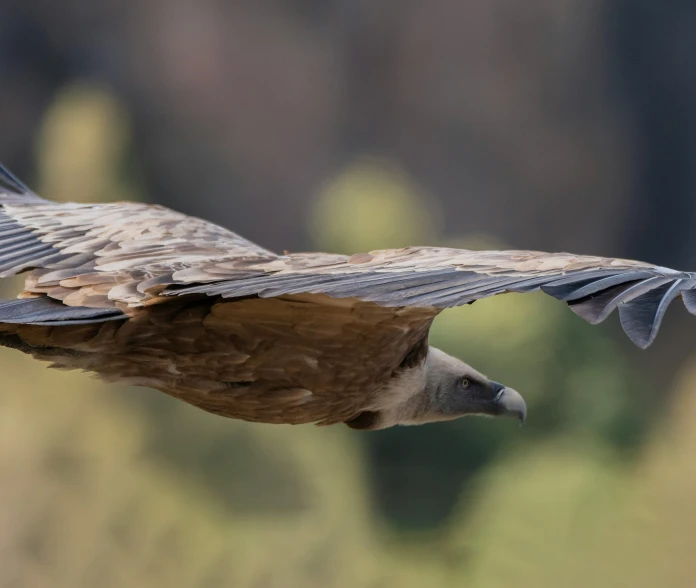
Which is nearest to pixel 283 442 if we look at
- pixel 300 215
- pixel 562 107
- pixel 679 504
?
pixel 300 215

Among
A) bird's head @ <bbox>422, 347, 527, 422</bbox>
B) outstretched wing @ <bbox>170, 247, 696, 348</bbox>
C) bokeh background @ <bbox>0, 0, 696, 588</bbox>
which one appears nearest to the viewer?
outstretched wing @ <bbox>170, 247, 696, 348</bbox>

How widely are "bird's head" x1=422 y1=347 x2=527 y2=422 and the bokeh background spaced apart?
404 cm

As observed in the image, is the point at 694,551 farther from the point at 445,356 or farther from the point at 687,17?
the point at 445,356

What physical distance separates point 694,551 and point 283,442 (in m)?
2.96

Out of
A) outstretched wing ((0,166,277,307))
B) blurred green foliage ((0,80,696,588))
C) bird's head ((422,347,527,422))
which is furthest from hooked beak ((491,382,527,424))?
blurred green foliage ((0,80,696,588))

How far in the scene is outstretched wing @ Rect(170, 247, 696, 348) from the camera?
1618mm

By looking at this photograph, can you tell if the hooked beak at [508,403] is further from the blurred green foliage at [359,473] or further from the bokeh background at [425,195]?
the bokeh background at [425,195]

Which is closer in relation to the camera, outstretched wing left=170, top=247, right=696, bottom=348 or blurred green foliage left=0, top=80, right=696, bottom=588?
outstretched wing left=170, top=247, right=696, bottom=348

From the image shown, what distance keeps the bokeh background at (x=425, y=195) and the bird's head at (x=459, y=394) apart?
404 centimetres

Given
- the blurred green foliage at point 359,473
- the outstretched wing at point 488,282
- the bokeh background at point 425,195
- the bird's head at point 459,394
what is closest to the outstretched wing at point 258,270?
Result: the outstretched wing at point 488,282

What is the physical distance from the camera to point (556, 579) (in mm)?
7219

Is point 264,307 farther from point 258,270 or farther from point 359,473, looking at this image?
point 359,473

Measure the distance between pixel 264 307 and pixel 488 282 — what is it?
56 centimetres

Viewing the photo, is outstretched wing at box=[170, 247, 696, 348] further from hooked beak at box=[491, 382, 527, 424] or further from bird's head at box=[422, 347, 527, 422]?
hooked beak at box=[491, 382, 527, 424]
